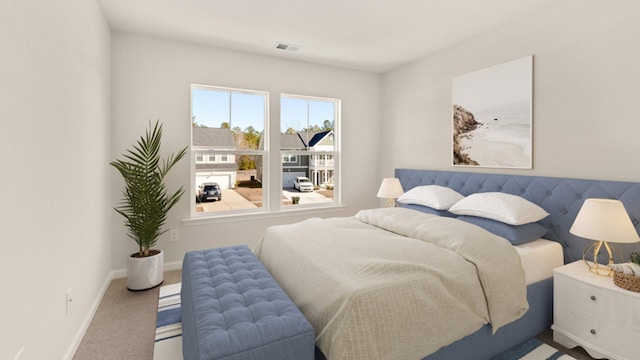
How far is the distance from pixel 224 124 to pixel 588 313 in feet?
12.1

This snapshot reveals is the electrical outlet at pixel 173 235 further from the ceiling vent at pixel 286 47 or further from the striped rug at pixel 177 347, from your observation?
the ceiling vent at pixel 286 47

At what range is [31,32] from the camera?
1.44 m

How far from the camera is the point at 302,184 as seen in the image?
168 inches

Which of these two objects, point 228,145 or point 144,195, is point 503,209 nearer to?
point 228,145

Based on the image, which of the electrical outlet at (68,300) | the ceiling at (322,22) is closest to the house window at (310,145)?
the ceiling at (322,22)

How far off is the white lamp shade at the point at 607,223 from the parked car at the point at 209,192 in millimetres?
3434

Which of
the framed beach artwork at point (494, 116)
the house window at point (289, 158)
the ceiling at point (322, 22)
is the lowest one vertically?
the house window at point (289, 158)

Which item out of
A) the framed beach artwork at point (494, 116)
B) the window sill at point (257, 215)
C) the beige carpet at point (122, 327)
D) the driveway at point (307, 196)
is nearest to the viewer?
the beige carpet at point (122, 327)

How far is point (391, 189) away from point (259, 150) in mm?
Answer: 1725

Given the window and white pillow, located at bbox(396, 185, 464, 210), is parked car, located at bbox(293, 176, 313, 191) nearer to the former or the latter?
the window

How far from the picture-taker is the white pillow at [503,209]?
2.35 meters

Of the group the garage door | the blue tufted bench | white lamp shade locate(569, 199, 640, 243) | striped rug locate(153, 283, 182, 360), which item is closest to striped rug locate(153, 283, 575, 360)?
striped rug locate(153, 283, 182, 360)

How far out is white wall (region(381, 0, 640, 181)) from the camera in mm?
2162

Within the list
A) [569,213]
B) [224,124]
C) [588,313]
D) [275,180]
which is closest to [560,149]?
[569,213]
